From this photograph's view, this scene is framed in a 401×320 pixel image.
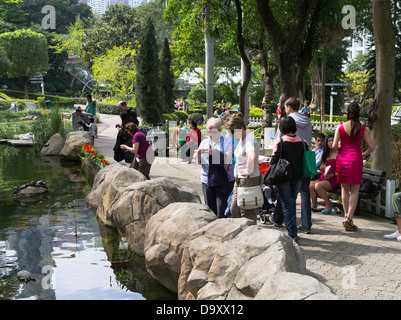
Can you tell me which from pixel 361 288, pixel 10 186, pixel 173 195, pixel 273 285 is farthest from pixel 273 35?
pixel 273 285

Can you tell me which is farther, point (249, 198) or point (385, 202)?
point (385, 202)

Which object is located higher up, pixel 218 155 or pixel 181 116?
pixel 181 116

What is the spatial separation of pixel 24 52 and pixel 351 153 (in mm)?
52602

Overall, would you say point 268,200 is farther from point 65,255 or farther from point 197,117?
point 197,117

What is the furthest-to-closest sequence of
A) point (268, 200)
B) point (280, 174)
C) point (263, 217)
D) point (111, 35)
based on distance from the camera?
point (111, 35), point (268, 200), point (263, 217), point (280, 174)

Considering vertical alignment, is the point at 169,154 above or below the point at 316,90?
below

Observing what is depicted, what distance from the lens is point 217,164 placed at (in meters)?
6.39

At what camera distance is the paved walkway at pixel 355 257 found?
15.4 feet

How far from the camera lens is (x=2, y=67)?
1907 inches

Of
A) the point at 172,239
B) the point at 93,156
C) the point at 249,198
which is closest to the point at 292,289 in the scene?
the point at 172,239

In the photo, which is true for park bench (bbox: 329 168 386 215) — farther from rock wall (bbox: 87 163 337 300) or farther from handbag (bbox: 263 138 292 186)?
rock wall (bbox: 87 163 337 300)

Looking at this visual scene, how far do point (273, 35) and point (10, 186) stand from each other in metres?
7.49

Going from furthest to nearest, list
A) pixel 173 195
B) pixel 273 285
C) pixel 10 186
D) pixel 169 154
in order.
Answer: pixel 169 154 < pixel 10 186 < pixel 173 195 < pixel 273 285
